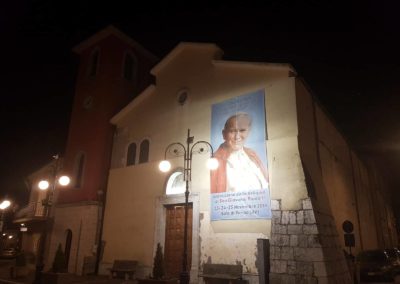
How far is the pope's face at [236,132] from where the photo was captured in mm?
12226

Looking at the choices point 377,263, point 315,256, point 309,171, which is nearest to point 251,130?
point 309,171

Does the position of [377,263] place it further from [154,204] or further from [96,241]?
[96,241]

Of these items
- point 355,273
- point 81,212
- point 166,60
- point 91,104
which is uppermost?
point 166,60

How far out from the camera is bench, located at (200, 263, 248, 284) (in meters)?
10.5

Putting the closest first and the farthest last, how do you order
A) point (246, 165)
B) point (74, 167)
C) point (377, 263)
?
point (246, 165)
point (377, 263)
point (74, 167)

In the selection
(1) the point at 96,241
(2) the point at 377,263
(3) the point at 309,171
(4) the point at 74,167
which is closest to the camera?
(3) the point at 309,171

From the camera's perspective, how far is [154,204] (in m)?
14.1

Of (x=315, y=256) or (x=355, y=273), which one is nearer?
(x=315, y=256)

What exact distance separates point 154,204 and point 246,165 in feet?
15.1

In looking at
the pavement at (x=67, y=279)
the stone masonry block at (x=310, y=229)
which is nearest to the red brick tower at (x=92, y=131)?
the pavement at (x=67, y=279)

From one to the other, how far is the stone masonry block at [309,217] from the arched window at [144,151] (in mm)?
7955

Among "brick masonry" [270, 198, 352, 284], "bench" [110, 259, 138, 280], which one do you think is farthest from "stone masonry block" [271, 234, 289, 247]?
"bench" [110, 259, 138, 280]

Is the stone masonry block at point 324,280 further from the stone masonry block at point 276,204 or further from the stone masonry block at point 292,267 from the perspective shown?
the stone masonry block at point 276,204

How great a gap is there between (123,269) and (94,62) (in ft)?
39.8
